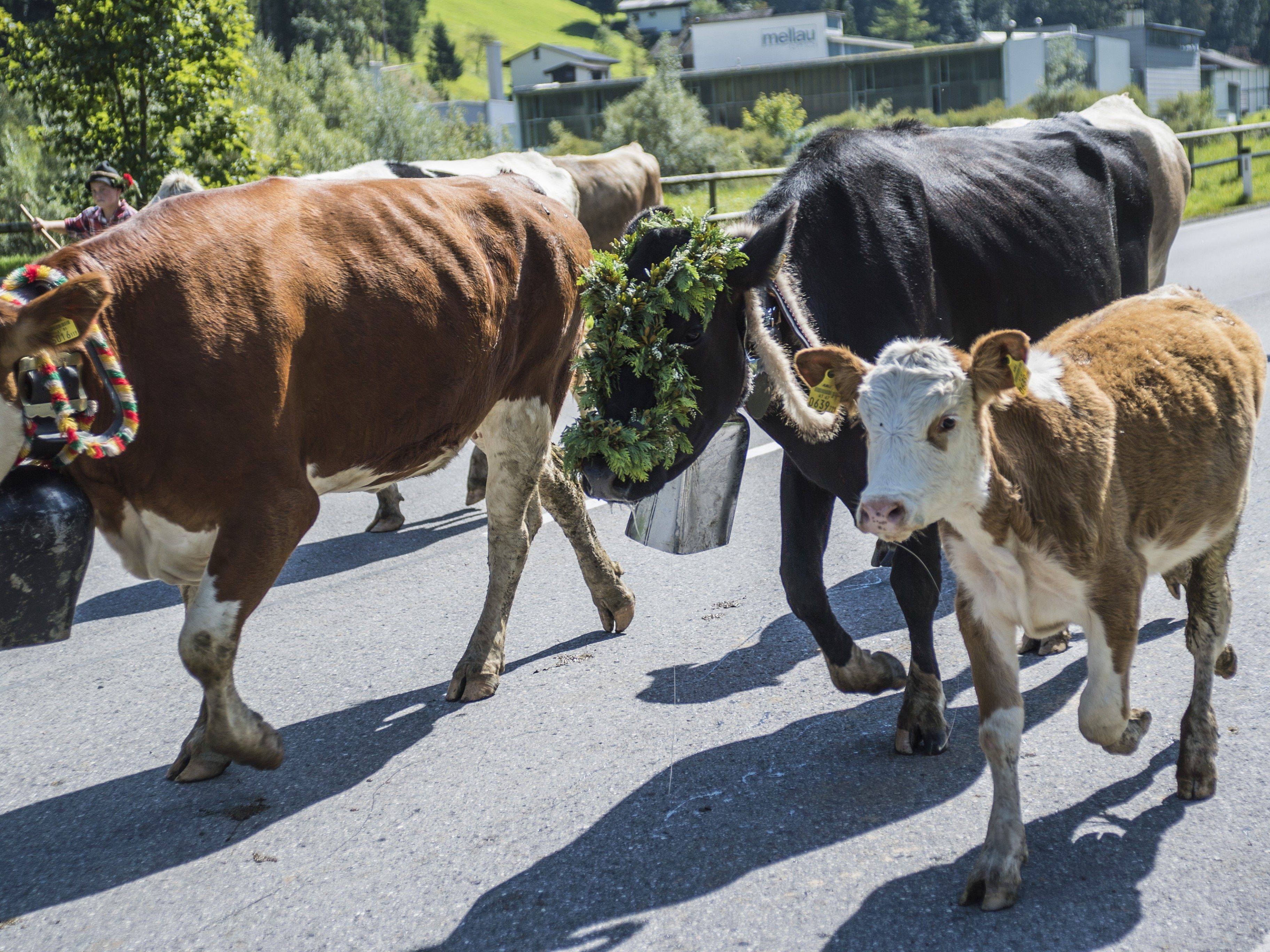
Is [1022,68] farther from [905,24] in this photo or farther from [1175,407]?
[1175,407]

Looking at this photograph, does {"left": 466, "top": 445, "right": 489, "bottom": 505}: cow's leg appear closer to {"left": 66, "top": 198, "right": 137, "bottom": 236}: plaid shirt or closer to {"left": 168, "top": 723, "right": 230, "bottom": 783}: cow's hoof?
{"left": 66, "top": 198, "right": 137, "bottom": 236}: plaid shirt

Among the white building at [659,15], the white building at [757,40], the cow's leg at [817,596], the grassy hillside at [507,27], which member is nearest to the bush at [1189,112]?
the cow's leg at [817,596]

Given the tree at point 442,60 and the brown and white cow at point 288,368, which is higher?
the tree at point 442,60

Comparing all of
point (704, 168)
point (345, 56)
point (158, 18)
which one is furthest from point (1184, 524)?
point (345, 56)

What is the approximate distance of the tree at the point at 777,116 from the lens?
2736 inches

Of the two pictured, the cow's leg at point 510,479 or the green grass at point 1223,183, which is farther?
the green grass at point 1223,183

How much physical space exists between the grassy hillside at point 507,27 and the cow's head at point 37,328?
12504 cm

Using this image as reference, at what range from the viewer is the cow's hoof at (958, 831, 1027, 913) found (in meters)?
3.17

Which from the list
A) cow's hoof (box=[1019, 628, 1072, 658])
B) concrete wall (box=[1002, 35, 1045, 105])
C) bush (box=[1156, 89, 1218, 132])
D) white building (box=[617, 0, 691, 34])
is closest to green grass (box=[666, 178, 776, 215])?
cow's hoof (box=[1019, 628, 1072, 658])

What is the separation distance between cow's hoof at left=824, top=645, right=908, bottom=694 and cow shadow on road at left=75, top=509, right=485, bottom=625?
3.40 metres

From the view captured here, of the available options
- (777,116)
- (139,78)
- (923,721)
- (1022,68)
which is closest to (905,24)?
(1022,68)

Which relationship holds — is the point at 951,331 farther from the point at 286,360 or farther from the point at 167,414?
the point at 167,414

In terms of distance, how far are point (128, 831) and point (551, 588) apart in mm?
2741

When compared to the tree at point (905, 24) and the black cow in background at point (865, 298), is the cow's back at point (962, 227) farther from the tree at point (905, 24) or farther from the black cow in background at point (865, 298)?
the tree at point (905, 24)
